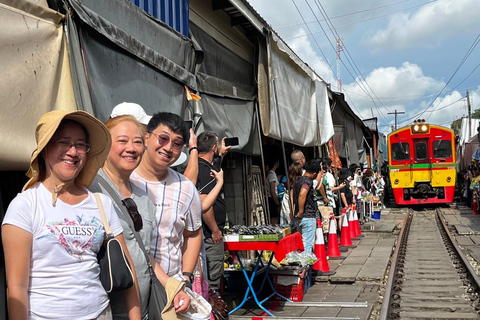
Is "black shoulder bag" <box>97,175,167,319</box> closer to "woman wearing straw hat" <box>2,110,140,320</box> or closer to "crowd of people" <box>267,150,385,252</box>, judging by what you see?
"woman wearing straw hat" <box>2,110,140,320</box>

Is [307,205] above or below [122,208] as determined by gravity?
below

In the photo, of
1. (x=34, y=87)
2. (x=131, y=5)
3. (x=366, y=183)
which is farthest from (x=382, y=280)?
(x=366, y=183)

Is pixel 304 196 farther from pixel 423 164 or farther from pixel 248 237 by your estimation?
pixel 423 164

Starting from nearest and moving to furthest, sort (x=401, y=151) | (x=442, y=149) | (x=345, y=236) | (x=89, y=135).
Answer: (x=89, y=135), (x=345, y=236), (x=442, y=149), (x=401, y=151)

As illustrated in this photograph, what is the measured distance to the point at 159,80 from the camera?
Answer: 5215 millimetres

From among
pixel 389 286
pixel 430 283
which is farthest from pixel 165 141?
pixel 430 283

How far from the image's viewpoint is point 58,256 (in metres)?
2.14

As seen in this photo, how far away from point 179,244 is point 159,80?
246 centimetres

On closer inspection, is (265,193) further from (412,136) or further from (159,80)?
(412,136)

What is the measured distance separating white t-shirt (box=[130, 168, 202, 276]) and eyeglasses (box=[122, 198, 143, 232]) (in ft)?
0.72

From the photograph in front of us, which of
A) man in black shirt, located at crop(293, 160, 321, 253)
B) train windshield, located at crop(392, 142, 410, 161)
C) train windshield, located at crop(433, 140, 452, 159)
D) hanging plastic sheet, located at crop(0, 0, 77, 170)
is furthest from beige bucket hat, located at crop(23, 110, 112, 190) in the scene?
train windshield, located at crop(433, 140, 452, 159)

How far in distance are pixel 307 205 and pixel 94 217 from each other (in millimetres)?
5553

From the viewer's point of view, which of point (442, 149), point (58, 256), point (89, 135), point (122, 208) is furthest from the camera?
point (442, 149)

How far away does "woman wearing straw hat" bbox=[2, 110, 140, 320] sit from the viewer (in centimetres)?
207
